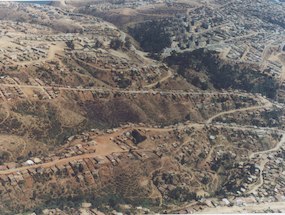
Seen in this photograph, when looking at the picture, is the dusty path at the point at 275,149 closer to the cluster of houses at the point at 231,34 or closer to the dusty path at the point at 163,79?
the dusty path at the point at 163,79

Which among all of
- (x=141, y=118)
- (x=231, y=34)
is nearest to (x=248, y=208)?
(x=141, y=118)

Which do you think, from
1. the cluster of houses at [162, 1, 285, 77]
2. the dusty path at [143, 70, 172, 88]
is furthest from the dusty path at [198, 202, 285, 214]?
the cluster of houses at [162, 1, 285, 77]

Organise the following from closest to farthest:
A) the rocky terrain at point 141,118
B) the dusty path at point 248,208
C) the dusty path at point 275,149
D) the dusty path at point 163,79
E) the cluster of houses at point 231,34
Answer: the rocky terrain at point 141,118 < the dusty path at point 248,208 < the dusty path at point 275,149 < the dusty path at point 163,79 < the cluster of houses at point 231,34

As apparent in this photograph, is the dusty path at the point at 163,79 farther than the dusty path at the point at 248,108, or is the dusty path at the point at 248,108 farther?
the dusty path at the point at 163,79

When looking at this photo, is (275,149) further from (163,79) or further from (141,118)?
(163,79)

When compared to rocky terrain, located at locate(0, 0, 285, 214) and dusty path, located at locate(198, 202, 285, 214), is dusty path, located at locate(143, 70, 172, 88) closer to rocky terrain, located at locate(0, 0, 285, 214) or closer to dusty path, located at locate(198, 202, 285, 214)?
rocky terrain, located at locate(0, 0, 285, 214)

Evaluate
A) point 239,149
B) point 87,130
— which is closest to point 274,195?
point 239,149

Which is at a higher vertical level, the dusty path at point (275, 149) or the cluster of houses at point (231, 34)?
the cluster of houses at point (231, 34)

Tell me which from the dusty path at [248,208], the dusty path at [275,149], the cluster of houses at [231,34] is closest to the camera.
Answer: the dusty path at [248,208]

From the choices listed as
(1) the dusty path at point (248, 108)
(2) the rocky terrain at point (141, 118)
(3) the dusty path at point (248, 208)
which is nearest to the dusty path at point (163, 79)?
(2) the rocky terrain at point (141, 118)

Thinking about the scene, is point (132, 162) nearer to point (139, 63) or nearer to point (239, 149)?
point (239, 149)

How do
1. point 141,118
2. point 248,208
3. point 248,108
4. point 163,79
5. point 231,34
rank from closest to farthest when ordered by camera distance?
point 248,208 < point 141,118 < point 248,108 < point 163,79 < point 231,34

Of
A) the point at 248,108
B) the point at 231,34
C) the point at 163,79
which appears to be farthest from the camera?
the point at 231,34
